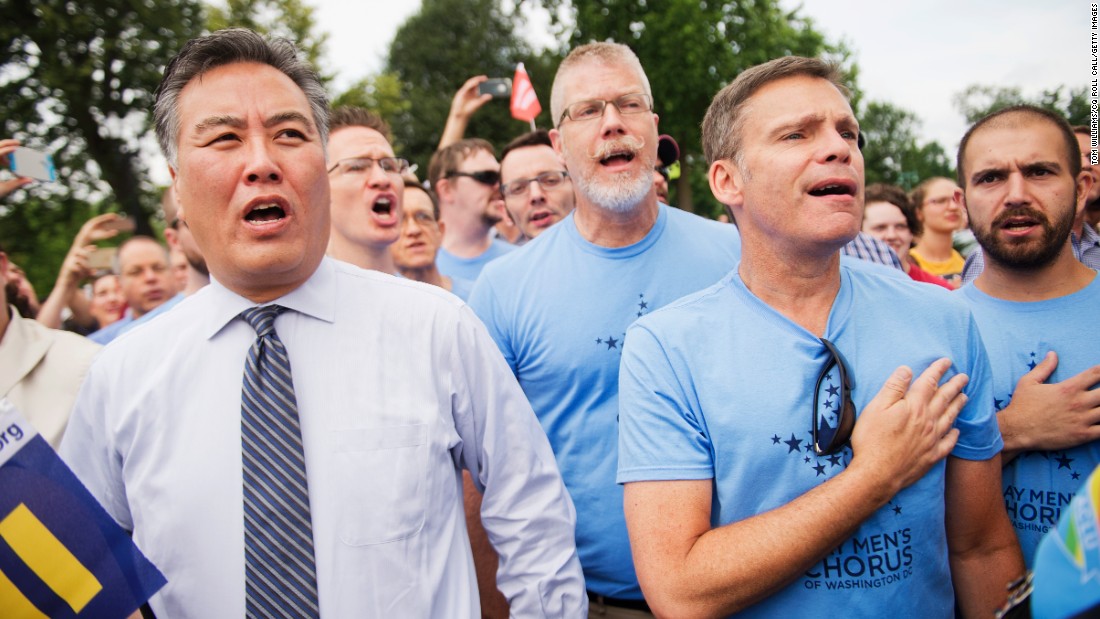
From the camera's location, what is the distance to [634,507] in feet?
6.42

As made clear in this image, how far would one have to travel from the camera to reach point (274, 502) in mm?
1740

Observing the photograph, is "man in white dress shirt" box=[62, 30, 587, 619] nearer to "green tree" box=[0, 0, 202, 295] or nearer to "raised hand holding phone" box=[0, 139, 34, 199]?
"raised hand holding phone" box=[0, 139, 34, 199]

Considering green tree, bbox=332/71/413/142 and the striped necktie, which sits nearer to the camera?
the striped necktie

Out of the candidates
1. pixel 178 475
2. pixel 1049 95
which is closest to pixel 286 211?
pixel 178 475

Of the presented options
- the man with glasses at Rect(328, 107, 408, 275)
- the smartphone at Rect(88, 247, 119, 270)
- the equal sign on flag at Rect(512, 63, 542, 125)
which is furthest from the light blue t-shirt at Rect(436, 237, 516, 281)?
the smartphone at Rect(88, 247, 119, 270)

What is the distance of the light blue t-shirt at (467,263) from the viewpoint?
5.57 m

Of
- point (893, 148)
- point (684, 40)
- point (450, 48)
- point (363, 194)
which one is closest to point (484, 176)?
point (363, 194)

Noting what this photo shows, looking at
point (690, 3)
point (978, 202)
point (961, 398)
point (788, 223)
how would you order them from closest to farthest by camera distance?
point (961, 398)
point (788, 223)
point (978, 202)
point (690, 3)

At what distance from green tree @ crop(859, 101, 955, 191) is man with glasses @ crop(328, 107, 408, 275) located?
161ft

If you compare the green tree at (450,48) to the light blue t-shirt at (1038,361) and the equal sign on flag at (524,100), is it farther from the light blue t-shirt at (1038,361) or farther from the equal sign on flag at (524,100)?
the light blue t-shirt at (1038,361)

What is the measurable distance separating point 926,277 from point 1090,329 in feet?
9.33

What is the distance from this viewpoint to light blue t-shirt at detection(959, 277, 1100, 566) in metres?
2.25

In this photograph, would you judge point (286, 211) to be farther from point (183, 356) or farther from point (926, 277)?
point (926, 277)

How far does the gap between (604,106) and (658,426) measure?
1.67m
